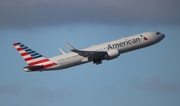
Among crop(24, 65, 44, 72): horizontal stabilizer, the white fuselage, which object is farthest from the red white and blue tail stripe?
the white fuselage

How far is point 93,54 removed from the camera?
83375 mm

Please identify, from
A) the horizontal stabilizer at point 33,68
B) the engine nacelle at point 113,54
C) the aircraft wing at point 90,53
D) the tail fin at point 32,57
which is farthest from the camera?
the tail fin at point 32,57

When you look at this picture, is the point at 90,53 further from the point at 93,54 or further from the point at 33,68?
the point at 33,68

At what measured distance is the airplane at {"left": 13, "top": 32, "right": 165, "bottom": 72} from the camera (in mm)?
83375

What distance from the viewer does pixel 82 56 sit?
84.0m

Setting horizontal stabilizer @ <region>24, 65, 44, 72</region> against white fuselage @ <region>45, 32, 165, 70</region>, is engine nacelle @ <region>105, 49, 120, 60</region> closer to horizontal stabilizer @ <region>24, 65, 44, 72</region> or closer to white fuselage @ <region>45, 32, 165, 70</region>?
white fuselage @ <region>45, 32, 165, 70</region>

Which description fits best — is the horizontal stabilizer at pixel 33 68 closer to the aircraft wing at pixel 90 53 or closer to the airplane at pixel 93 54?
the airplane at pixel 93 54

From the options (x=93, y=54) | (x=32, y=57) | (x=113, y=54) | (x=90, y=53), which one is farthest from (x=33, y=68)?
(x=113, y=54)

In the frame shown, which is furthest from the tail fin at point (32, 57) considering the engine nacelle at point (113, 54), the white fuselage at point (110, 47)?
the engine nacelle at point (113, 54)

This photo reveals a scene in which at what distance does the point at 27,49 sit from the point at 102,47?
51.8 ft

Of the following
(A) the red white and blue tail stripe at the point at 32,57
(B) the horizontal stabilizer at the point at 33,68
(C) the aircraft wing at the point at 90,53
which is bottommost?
(B) the horizontal stabilizer at the point at 33,68

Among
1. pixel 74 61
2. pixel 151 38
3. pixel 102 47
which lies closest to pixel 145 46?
pixel 151 38

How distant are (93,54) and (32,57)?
1273 centimetres

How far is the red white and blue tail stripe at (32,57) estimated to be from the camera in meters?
84.9
